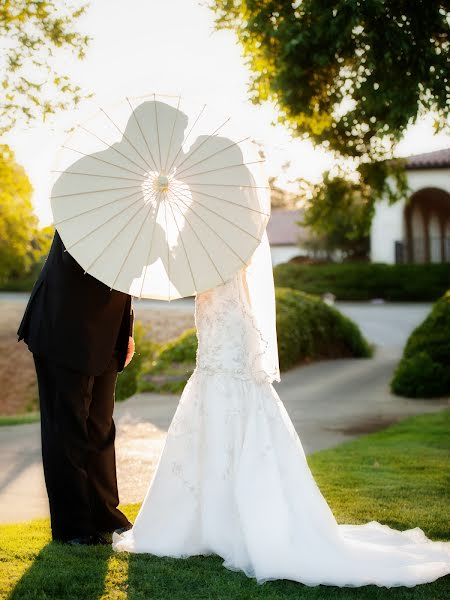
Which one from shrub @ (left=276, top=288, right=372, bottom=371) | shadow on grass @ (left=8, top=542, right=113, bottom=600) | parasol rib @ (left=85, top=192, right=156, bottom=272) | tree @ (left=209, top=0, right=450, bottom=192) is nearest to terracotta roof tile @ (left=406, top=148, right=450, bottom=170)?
shrub @ (left=276, top=288, right=372, bottom=371)

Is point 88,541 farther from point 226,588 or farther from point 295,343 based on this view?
point 295,343

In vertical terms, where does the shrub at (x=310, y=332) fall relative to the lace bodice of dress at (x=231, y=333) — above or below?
below

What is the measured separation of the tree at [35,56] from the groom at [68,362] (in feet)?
22.9

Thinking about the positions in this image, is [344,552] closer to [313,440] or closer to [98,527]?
[98,527]

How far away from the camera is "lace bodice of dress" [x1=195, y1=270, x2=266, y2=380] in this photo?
13.6 ft

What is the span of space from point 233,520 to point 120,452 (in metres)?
3.62

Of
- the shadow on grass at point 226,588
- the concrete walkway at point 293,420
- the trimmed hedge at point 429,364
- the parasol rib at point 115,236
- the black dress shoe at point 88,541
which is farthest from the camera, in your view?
the trimmed hedge at point 429,364

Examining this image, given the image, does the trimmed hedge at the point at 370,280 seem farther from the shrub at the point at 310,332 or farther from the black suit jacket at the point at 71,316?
the black suit jacket at the point at 71,316

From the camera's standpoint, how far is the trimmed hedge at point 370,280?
29.2m

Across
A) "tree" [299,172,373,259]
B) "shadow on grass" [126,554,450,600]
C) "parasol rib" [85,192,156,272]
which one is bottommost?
"shadow on grass" [126,554,450,600]

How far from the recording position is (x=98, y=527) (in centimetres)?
461

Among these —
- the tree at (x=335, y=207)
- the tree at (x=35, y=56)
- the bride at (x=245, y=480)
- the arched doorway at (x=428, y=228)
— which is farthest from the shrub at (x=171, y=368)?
the arched doorway at (x=428, y=228)

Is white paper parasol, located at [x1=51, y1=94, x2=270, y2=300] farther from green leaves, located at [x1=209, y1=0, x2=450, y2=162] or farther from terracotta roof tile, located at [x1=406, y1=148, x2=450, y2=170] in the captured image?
terracotta roof tile, located at [x1=406, y1=148, x2=450, y2=170]

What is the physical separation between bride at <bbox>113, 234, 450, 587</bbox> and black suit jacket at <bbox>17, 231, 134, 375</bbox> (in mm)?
524
